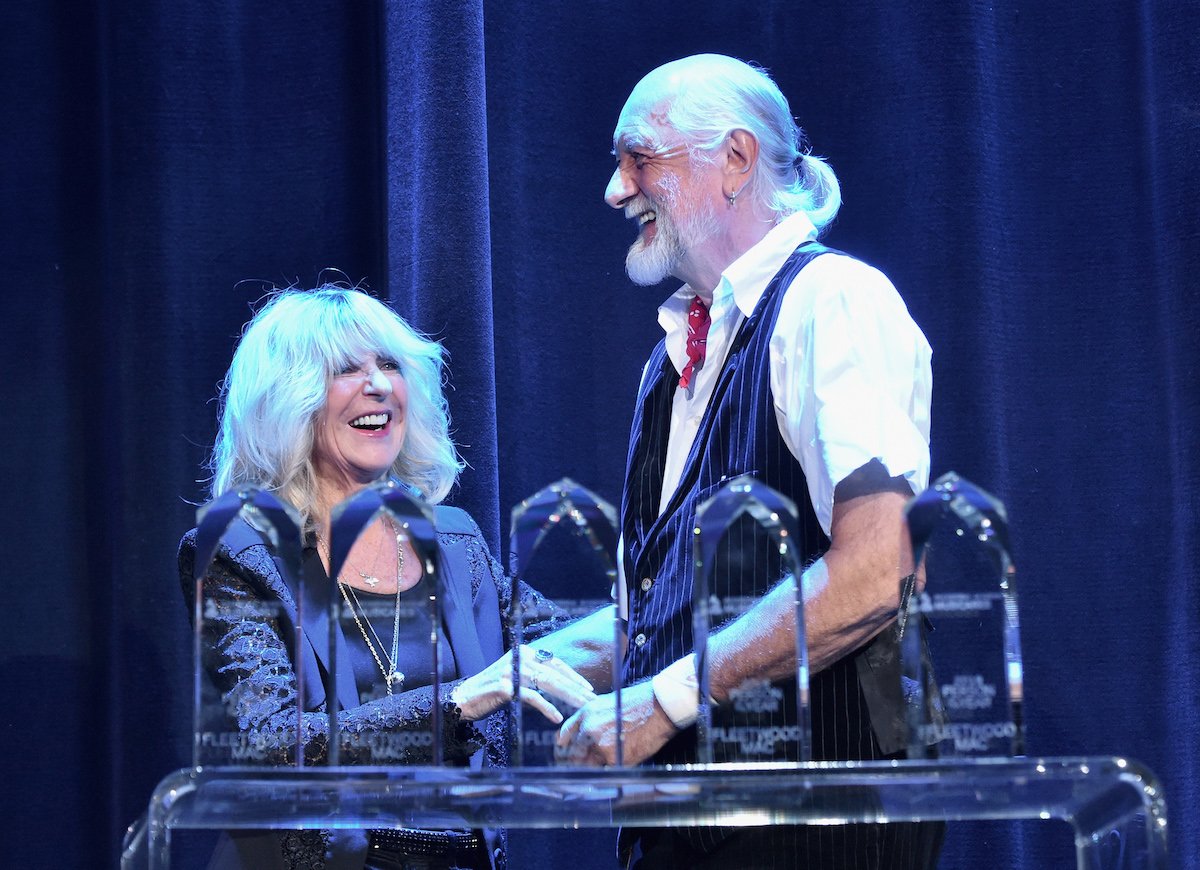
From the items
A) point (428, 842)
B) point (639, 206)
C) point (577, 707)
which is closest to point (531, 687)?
point (577, 707)

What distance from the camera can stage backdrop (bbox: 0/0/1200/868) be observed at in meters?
2.45

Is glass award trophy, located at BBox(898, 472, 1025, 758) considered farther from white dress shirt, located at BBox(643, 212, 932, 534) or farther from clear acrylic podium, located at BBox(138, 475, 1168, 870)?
white dress shirt, located at BBox(643, 212, 932, 534)

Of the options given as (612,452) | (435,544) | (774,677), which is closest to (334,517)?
(435,544)

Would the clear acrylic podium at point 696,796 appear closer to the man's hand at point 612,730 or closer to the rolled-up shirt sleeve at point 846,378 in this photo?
the man's hand at point 612,730

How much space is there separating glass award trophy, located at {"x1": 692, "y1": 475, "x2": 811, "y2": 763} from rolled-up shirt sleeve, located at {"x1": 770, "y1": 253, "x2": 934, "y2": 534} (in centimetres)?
25

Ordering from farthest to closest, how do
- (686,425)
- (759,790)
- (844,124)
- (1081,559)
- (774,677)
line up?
1. (844,124)
2. (1081,559)
3. (686,425)
4. (774,677)
5. (759,790)

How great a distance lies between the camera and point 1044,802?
104 centimetres

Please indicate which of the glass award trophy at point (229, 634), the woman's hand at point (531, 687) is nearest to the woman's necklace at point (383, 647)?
the woman's hand at point (531, 687)

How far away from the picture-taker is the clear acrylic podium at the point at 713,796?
99cm

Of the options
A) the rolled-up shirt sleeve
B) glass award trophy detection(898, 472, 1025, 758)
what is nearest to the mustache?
the rolled-up shirt sleeve

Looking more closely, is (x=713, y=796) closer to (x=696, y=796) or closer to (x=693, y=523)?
(x=696, y=796)

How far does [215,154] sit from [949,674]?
76.1 inches

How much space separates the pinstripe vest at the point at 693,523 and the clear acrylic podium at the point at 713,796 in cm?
35

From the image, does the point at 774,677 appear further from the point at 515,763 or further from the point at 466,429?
the point at 466,429
